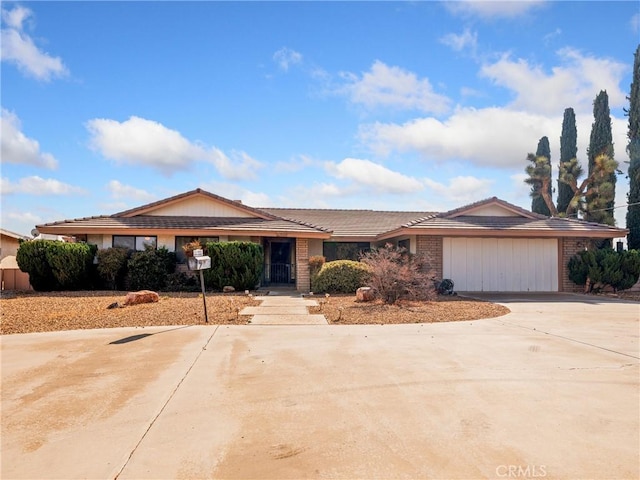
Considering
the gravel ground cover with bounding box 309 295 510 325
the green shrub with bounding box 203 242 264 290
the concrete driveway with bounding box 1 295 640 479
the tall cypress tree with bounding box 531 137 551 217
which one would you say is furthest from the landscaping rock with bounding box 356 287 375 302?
the tall cypress tree with bounding box 531 137 551 217

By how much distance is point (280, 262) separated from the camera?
2022 centimetres

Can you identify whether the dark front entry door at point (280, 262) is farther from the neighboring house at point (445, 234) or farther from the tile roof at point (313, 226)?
the tile roof at point (313, 226)

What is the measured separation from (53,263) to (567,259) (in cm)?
1947

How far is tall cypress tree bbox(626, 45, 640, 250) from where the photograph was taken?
23.2m

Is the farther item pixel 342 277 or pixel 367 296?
pixel 342 277

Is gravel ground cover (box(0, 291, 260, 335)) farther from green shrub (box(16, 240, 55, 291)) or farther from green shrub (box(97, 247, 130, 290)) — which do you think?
green shrub (box(97, 247, 130, 290))

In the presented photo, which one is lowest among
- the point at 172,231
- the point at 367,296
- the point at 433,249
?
the point at 367,296

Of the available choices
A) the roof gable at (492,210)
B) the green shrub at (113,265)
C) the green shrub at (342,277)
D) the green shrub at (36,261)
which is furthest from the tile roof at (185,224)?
the roof gable at (492,210)

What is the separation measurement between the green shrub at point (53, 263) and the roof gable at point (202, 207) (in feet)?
11.7

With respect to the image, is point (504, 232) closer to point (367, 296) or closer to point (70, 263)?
point (367, 296)

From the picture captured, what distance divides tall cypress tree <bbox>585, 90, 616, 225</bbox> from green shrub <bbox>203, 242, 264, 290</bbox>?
2072 cm

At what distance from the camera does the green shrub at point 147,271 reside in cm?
1579

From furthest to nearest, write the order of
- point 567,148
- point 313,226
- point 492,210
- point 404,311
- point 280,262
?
point 567,148
point 280,262
point 492,210
point 313,226
point 404,311
